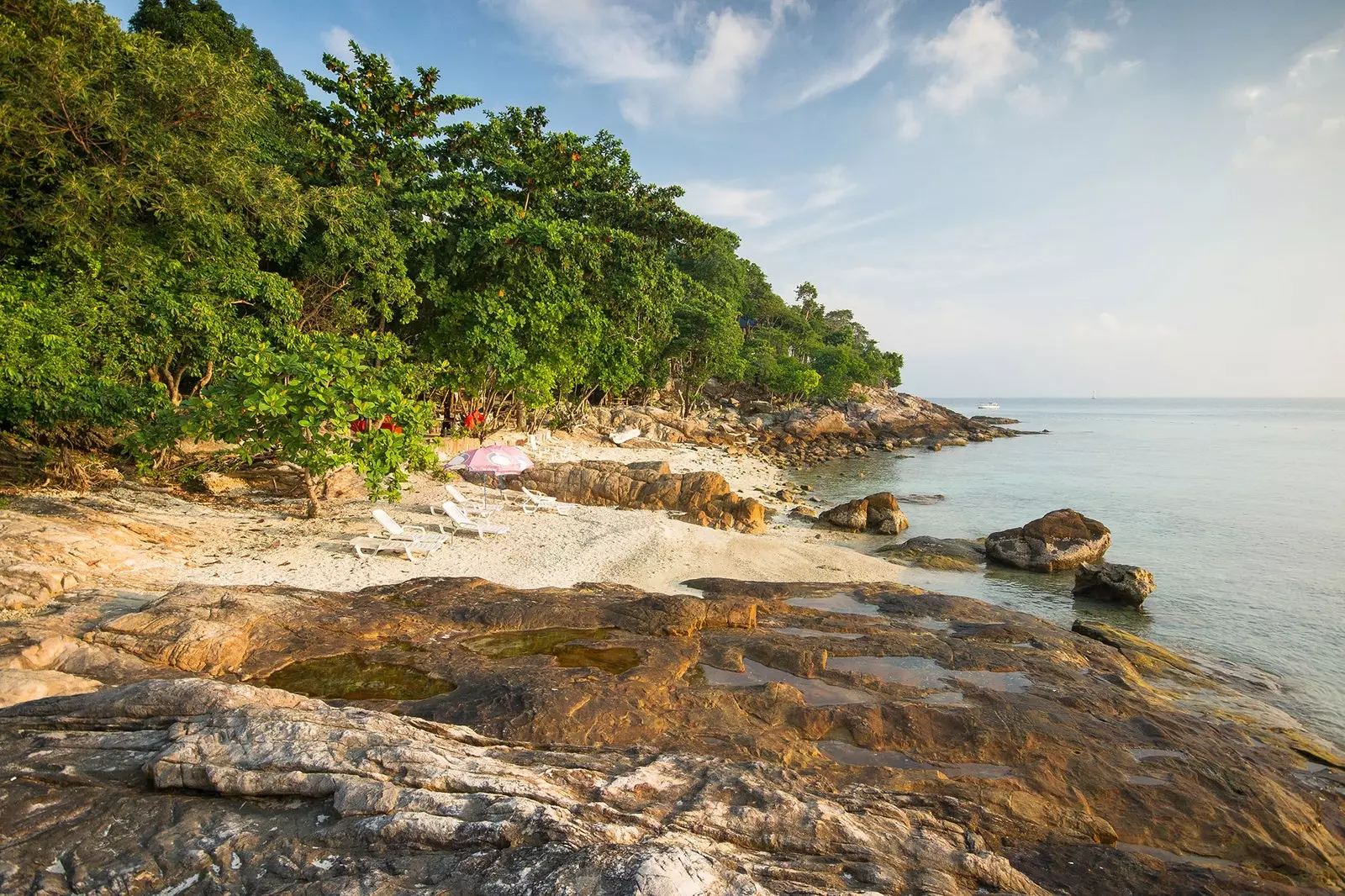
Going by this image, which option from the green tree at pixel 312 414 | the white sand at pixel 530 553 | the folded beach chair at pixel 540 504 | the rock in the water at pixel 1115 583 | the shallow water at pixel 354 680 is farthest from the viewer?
the folded beach chair at pixel 540 504

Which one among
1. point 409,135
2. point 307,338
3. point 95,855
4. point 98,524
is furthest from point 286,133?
point 95,855

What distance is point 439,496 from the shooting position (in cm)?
1803

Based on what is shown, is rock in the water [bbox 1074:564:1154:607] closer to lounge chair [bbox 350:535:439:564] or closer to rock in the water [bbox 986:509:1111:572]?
rock in the water [bbox 986:509:1111:572]

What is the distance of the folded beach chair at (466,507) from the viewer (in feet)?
53.0

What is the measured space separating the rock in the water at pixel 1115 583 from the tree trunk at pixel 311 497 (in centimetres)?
1928

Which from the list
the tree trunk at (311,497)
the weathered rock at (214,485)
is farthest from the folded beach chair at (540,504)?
the weathered rock at (214,485)

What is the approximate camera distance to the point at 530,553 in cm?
1366

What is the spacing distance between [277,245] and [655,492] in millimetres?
13473

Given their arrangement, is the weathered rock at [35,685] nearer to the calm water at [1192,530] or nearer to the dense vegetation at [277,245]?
the dense vegetation at [277,245]

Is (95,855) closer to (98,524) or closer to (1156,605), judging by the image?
(98,524)

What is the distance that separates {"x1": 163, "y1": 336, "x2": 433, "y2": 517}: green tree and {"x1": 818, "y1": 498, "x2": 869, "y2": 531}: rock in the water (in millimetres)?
14240

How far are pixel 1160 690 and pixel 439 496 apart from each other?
17.6 meters

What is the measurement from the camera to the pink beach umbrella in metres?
15.3

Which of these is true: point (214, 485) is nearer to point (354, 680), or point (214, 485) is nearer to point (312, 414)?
point (312, 414)
